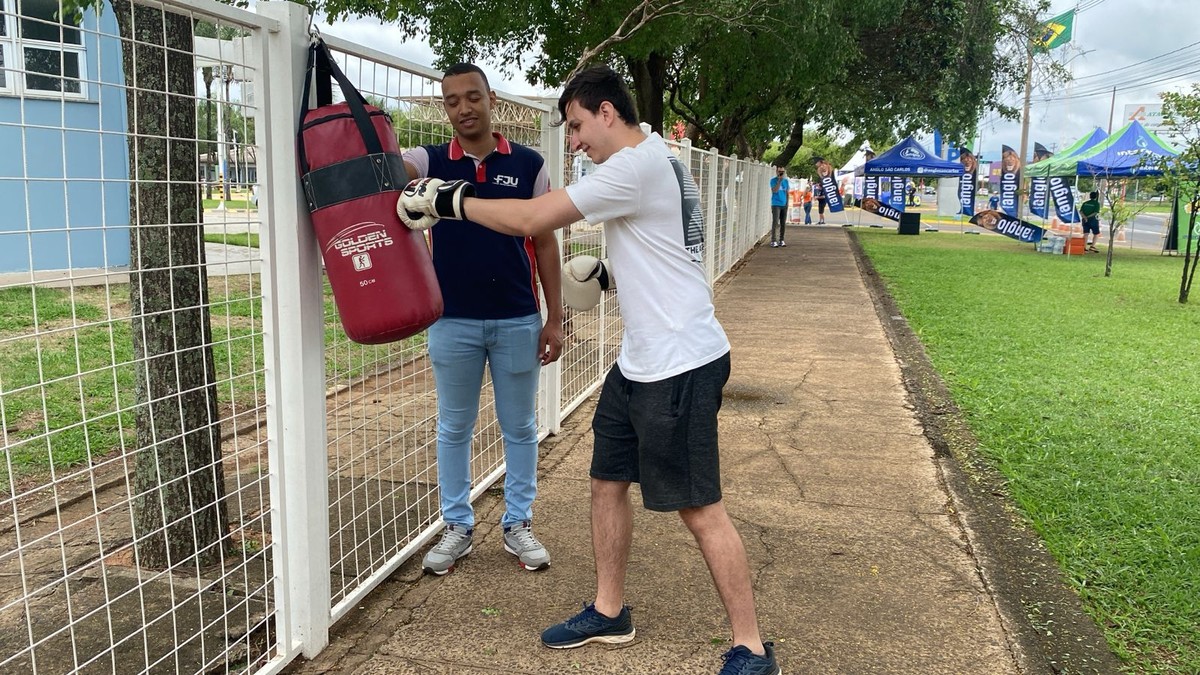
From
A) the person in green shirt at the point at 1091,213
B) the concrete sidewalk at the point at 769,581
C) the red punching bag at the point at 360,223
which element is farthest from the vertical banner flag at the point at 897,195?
the red punching bag at the point at 360,223

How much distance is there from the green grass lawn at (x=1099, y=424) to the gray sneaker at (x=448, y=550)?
2402 millimetres

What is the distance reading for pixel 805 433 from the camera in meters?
5.53

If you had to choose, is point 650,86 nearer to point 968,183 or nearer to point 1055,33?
point 1055,33

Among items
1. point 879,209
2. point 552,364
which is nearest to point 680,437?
point 552,364

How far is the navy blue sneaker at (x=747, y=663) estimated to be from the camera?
2.64 meters

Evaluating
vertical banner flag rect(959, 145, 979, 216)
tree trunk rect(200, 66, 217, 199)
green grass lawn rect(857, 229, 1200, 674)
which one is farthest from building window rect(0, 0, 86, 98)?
vertical banner flag rect(959, 145, 979, 216)

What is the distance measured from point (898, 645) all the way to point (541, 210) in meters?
1.90

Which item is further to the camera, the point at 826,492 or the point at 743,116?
the point at 743,116

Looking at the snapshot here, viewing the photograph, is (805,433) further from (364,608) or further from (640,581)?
(364,608)

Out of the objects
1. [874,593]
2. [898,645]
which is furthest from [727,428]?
[898,645]

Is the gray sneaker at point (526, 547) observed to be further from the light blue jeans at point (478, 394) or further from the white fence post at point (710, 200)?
the white fence post at point (710, 200)

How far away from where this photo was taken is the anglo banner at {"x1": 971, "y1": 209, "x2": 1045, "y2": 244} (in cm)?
2142

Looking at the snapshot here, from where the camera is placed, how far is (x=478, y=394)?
349 cm

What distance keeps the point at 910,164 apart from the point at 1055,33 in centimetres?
538
